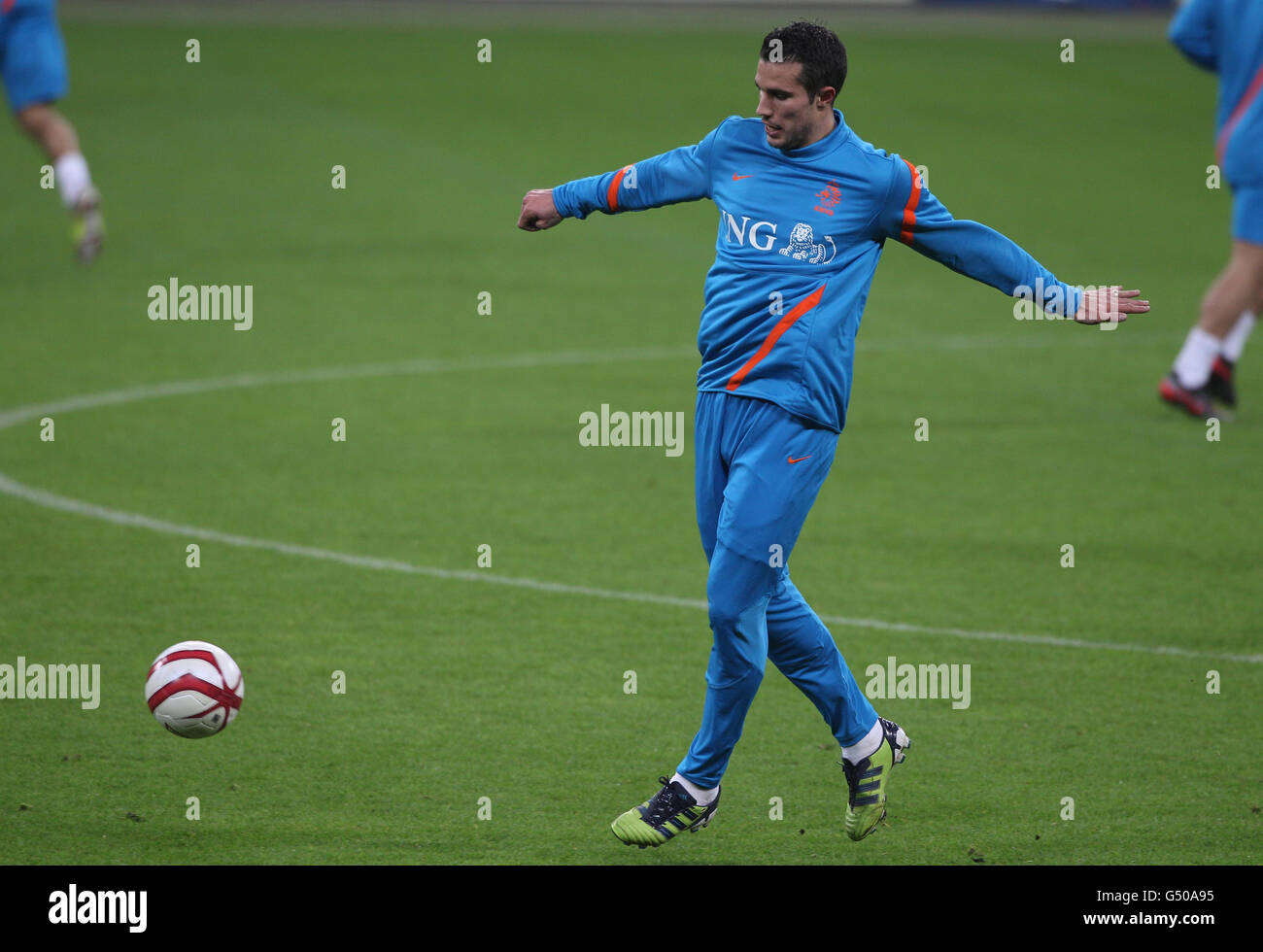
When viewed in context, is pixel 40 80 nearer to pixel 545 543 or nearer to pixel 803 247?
pixel 545 543

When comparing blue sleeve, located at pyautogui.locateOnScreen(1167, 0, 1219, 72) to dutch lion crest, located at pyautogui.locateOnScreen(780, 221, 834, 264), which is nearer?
dutch lion crest, located at pyautogui.locateOnScreen(780, 221, 834, 264)

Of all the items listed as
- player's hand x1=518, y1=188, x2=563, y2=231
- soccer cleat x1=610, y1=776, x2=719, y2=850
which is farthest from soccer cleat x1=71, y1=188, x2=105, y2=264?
soccer cleat x1=610, y1=776, x2=719, y2=850

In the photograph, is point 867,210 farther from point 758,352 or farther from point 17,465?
point 17,465

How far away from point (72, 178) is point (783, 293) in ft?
26.5

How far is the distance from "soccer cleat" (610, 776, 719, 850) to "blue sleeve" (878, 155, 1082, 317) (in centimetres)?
197

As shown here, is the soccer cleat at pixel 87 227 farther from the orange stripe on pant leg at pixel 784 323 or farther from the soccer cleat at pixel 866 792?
the soccer cleat at pixel 866 792

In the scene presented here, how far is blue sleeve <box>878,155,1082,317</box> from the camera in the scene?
554cm

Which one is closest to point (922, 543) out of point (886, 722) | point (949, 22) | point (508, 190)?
point (886, 722)

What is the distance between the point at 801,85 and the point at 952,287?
12.2 m

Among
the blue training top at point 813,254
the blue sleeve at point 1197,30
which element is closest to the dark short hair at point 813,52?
the blue training top at point 813,254

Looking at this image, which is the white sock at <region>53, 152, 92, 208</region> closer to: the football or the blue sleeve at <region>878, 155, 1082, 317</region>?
the football

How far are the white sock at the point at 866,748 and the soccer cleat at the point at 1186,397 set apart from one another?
688cm

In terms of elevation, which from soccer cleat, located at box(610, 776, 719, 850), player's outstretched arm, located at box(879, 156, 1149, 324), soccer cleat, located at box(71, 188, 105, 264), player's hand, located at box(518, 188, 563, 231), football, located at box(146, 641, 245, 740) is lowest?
soccer cleat, located at box(610, 776, 719, 850)

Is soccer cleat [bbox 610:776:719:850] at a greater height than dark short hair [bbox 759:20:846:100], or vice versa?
dark short hair [bbox 759:20:846:100]
